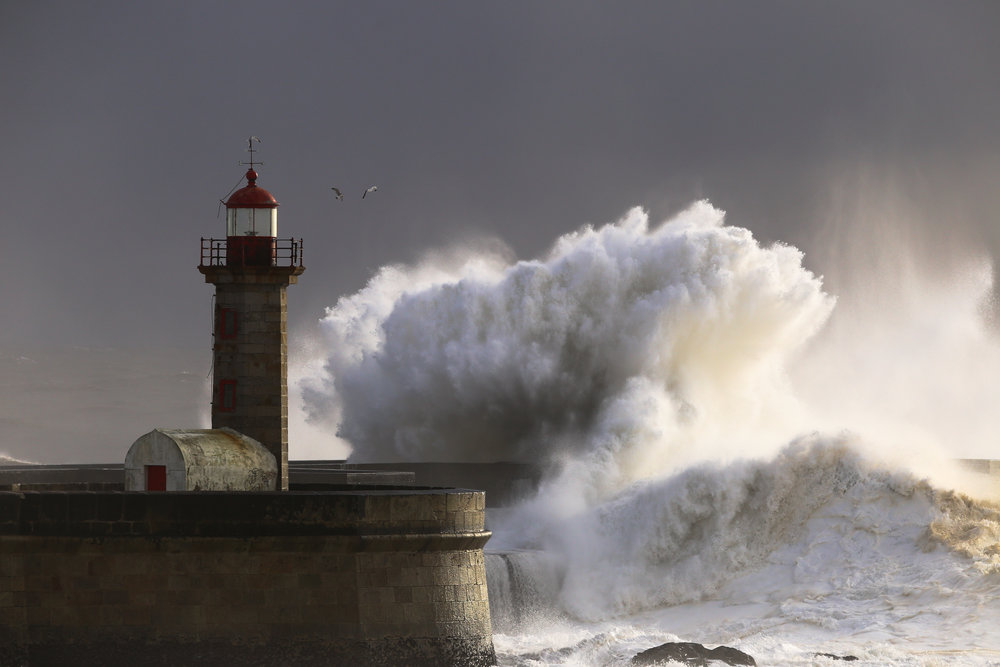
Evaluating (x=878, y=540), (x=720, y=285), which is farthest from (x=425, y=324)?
(x=878, y=540)

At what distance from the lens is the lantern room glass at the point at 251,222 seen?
18.3 meters

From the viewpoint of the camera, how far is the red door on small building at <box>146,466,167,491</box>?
57.2ft

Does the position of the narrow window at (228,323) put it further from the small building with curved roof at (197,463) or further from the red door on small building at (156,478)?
the red door on small building at (156,478)

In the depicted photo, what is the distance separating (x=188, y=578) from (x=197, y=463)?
1.68m

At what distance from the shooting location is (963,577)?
22562mm

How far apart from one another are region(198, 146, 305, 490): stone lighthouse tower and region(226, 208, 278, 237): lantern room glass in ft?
0.03

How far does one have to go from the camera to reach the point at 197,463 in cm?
1734

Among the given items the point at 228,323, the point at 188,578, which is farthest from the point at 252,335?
the point at 188,578

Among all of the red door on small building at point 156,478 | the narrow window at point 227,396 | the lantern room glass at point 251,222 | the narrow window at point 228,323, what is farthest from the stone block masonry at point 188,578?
the lantern room glass at point 251,222

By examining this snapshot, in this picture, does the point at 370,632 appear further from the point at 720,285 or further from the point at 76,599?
the point at 720,285

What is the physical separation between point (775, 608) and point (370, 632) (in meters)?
8.41

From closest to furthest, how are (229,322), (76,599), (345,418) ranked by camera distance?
(76,599)
(229,322)
(345,418)

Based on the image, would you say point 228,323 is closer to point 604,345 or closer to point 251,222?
point 251,222

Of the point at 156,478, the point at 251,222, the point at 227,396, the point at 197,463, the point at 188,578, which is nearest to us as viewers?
the point at 188,578
